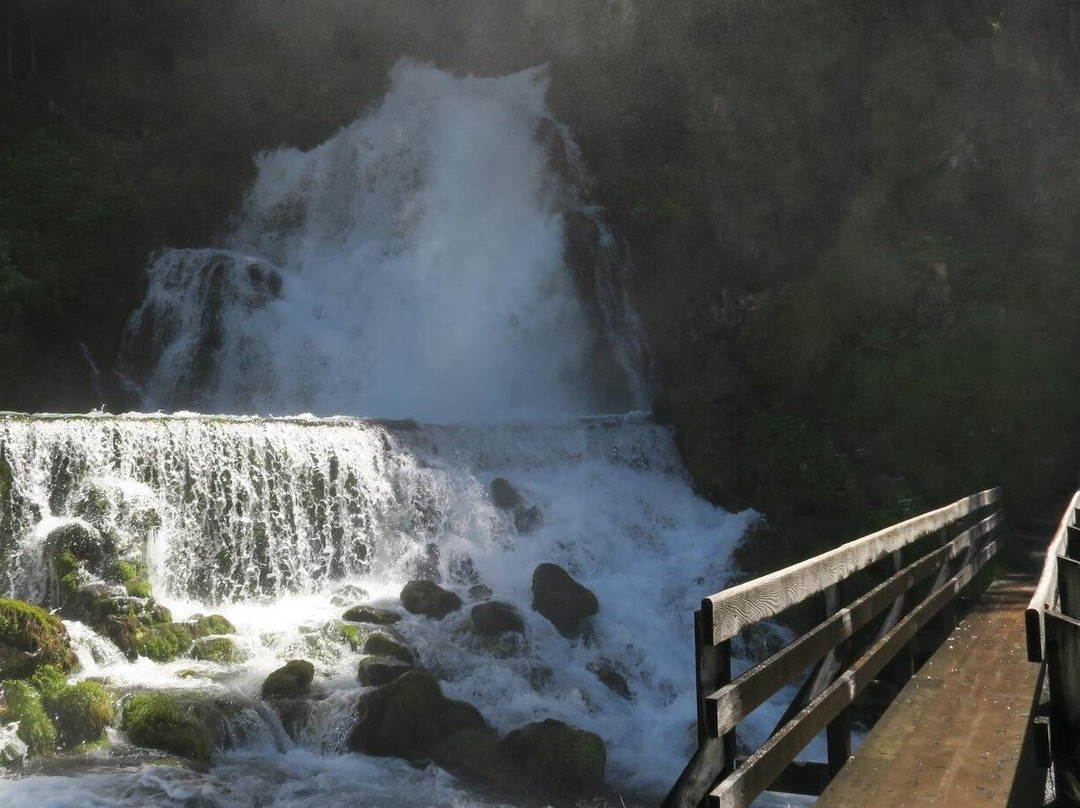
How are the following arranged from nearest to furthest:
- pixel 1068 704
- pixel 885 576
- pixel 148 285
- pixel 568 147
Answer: pixel 1068 704 < pixel 885 576 < pixel 148 285 < pixel 568 147

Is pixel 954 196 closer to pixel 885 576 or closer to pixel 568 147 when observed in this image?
pixel 568 147

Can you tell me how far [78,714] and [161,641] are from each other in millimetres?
1821

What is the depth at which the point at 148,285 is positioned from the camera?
68.0 feet

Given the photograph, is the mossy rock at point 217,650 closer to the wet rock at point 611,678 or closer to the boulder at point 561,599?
the boulder at point 561,599

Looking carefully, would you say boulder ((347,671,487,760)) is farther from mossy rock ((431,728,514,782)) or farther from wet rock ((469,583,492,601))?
wet rock ((469,583,492,601))

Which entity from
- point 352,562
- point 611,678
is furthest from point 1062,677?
point 352,562

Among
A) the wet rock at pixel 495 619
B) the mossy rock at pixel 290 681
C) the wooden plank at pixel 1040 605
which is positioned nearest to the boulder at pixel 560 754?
the mossy rock at pixel 290 681

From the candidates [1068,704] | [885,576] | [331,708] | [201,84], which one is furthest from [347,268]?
[1068,704]

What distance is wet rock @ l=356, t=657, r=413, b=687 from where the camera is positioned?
32.2 feet

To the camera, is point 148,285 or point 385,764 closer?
point 385,764

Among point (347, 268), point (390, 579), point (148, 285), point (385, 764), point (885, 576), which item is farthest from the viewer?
point (347, 268)

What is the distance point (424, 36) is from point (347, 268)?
11267 mm

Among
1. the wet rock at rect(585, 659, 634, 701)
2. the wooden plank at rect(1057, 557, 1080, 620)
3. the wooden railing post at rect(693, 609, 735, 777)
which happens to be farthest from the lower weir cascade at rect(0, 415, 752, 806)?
the wooden plank at rect(1057, 557, 1080, 620)

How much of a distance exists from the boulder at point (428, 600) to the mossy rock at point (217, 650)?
2.39 meters
